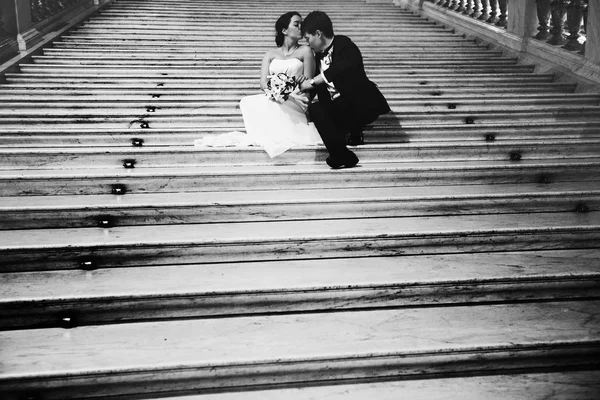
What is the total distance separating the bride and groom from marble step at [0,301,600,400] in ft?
5.96

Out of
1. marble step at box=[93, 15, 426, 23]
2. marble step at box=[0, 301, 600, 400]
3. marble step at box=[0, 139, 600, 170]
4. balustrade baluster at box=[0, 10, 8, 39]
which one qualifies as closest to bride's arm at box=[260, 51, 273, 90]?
marble step at box=[0, 139, 600, 170]

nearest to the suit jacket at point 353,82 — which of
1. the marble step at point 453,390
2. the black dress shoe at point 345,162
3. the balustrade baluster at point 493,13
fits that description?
the black dress shoe at point 345,162

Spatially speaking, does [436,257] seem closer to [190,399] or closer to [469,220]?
[469,220]

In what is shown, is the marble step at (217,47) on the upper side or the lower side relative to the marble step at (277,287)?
upper

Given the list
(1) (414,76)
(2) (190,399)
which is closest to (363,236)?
(2) (190,399)

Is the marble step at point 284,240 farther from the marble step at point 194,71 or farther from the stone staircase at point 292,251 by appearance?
the marble step at point 194,71

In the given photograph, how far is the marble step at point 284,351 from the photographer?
2965 mm

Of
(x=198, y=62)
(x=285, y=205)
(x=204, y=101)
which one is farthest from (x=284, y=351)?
(x=198, y=62)

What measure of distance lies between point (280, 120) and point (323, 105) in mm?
455

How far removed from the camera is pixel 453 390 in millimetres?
3074

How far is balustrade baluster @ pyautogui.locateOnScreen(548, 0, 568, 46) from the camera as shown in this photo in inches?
275

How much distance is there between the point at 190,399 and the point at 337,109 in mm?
2844

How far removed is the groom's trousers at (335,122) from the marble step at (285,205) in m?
0.39

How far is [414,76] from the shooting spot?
6.96m
